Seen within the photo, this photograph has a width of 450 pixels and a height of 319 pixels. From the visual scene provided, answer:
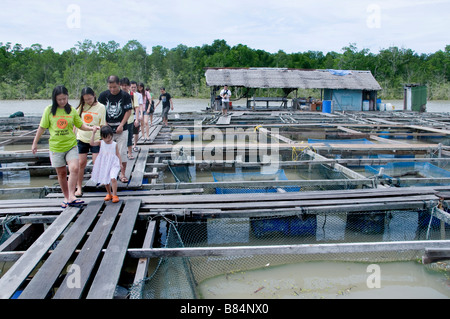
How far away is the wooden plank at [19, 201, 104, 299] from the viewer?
8.19 ft

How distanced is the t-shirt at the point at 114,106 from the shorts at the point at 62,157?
94cm

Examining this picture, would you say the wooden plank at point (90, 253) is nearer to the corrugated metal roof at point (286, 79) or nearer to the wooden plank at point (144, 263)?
the wooden plank at point (144, 263)

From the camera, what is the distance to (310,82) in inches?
785

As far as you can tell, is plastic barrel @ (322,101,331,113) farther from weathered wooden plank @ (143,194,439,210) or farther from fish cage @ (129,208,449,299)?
weathered wooden plank @ (143,194,439,210)

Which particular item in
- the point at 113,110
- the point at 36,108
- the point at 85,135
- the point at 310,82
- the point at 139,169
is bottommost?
the point at 139,169

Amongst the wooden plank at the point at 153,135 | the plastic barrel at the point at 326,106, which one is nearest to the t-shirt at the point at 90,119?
the wooden plank at the point at 153,135

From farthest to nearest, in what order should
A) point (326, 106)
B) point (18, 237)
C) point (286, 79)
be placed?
point (286, 79), point (326, 106), point (18, 237)

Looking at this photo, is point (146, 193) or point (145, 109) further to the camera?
point (145, 109)

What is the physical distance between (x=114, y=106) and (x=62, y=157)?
120cm

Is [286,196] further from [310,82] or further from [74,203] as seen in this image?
[310,82]

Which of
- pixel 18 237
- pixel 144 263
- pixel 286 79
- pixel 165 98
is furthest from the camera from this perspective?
pixel 286 79

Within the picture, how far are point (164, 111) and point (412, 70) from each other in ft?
114

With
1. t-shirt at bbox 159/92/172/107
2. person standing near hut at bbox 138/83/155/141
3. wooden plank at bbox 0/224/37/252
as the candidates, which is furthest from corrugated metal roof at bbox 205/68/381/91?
wooden plank at bbox 0/224/37/252

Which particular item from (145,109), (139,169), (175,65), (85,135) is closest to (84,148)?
(85,135)
